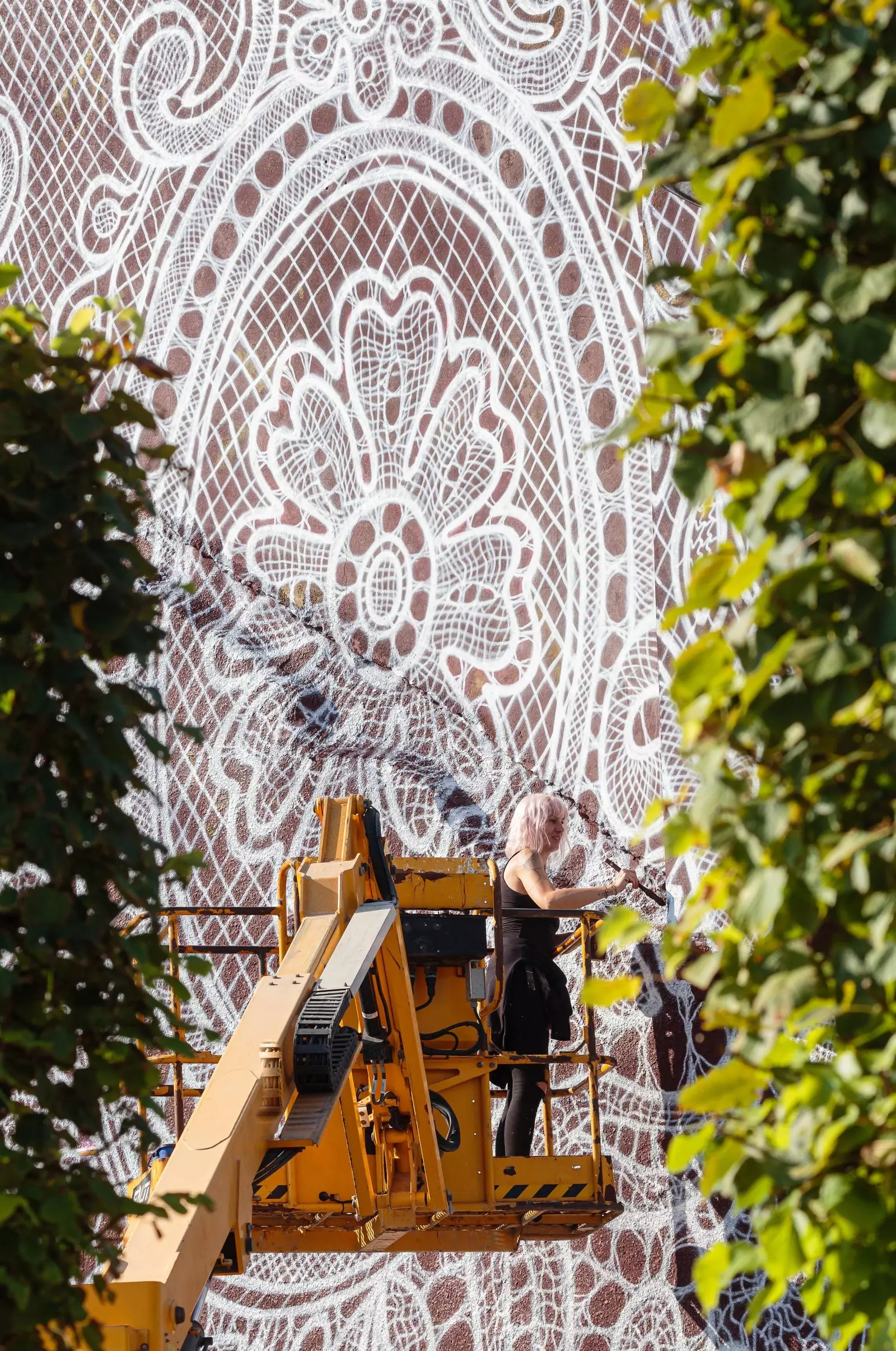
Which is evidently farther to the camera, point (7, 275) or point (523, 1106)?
point (523, 1106)

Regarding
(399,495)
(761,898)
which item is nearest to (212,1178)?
(761,898)

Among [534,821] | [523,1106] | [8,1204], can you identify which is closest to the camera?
[8,1204]

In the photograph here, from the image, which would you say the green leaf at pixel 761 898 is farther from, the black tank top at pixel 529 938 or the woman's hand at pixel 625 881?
the woman's hand at pixel 625 881

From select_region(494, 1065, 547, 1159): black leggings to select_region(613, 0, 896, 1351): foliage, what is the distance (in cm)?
456

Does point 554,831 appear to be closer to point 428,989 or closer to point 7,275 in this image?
point 428,989

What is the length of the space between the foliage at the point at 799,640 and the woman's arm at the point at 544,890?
4.53 metres

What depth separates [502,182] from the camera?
25.9ft

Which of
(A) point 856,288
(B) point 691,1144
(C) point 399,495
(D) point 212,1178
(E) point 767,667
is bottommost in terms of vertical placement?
(D) point 212,1178

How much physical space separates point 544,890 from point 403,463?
265cm

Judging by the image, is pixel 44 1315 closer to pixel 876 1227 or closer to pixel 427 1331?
pixel 876 1227

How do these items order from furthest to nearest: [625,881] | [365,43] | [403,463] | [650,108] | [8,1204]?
[365,43] < [403,463] < [625,881] < [8,1204] < [650,108]

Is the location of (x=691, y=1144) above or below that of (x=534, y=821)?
below

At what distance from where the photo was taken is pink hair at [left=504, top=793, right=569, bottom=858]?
6613 millimetres

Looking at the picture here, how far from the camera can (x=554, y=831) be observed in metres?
6.63
